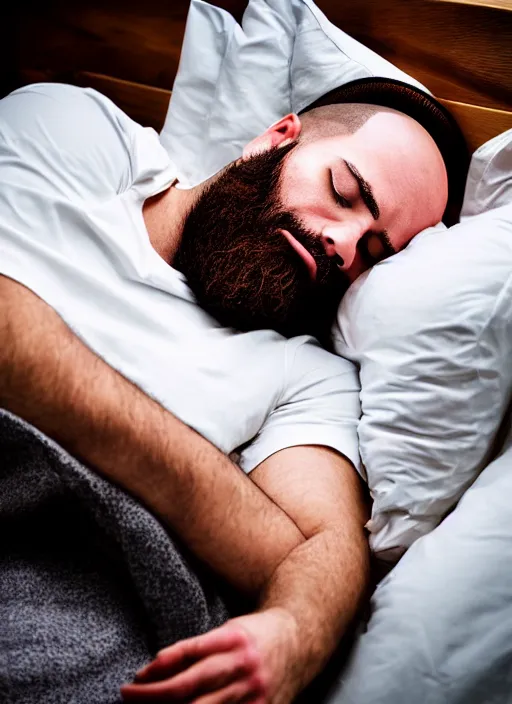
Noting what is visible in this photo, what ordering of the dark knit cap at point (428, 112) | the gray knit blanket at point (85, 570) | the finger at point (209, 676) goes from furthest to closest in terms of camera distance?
the dark knit cap at point (428, 112) < the gray knit blanket at point (85, 570) < the finger at point (209, 676)

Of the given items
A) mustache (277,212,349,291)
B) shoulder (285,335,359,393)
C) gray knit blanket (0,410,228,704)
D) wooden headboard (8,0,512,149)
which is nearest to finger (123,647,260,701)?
gray knit blanket (0,410,228,704)

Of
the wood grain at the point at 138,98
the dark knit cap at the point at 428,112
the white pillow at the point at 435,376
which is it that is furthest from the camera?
the wood grain at the point at 138,98

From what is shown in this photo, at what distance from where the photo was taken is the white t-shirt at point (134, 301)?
3.03ft

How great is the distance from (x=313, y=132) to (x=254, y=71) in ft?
0.77

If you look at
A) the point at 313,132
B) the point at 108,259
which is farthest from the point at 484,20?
the point at 108,259

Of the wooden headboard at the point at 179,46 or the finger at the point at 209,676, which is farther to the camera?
the wooden headboard at the point at 179,46

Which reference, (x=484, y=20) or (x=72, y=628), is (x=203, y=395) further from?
(x=484, y=20)

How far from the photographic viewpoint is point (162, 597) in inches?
27.7

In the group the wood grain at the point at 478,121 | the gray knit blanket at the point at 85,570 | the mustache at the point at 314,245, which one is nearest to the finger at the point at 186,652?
the gray knit blanket at the point at 85,570

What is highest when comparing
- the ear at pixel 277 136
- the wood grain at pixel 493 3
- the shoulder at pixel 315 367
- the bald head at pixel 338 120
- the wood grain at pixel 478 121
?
the wood grain at pixel 493 3

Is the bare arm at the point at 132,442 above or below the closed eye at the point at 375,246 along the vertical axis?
below

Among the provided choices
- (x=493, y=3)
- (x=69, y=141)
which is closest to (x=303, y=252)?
(x=69, y=141)

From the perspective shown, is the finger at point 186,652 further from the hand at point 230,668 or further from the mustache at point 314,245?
the mustache at point 314,245

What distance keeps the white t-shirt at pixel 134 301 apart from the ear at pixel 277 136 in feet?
0.64
